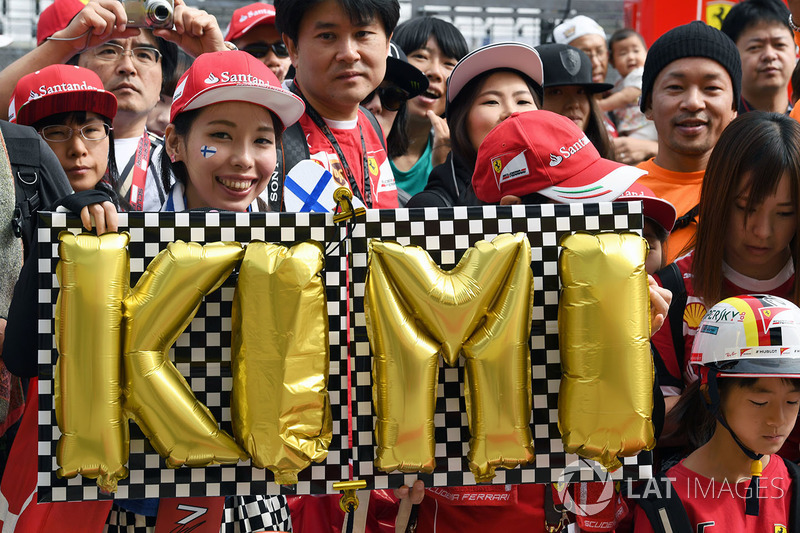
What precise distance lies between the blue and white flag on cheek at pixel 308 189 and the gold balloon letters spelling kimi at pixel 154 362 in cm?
73

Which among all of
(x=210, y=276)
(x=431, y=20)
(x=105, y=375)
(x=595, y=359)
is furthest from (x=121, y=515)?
(x=431, y=20)

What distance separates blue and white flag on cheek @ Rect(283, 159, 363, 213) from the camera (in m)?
2.58

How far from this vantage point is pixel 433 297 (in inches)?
72.6

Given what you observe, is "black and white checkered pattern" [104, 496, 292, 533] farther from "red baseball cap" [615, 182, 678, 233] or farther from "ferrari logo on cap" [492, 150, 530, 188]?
"red baseball cap" [615, 182, 678, 233]

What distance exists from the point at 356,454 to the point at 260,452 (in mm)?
218

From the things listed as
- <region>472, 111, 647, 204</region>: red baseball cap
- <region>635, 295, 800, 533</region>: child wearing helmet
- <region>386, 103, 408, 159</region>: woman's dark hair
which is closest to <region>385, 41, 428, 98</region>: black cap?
<region>386, 103, 408, 159</region>: woman's dark hair

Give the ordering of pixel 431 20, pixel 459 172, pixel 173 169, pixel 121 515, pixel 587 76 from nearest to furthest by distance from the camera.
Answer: pixel 121 515
pixel 173 169
pixel 459 172
pixel 587 76
pixel 431 20

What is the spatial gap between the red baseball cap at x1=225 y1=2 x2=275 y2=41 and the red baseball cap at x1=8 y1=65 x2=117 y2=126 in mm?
1442

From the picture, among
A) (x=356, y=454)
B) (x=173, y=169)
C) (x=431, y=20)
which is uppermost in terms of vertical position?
(x=431, y=20)

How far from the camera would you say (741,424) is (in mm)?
2389

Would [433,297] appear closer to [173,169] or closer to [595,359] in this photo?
[595,359]

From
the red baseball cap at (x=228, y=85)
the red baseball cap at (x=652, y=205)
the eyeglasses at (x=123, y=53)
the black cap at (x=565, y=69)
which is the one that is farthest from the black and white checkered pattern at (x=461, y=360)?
the eyeglasses at (x=123, y=53)

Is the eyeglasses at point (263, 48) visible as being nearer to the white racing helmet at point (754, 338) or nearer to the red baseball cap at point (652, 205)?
the red baseball cap at point (652, 205)

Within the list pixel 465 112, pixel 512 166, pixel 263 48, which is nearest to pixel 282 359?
pixel 512 166
